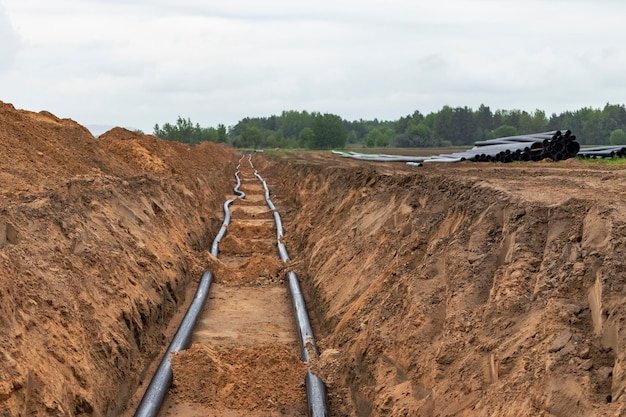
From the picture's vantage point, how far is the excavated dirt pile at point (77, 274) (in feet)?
20.2

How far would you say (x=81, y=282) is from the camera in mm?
8258

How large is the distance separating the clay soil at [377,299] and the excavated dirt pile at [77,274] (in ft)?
0.10

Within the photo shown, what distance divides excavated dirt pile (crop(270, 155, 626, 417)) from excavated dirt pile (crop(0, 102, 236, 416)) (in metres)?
2.67

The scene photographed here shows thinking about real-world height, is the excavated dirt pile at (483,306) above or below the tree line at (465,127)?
below

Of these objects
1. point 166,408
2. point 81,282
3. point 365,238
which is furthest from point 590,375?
point 365,238

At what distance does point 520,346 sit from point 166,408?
421 cm

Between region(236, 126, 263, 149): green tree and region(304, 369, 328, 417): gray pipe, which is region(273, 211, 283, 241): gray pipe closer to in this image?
region(304, 369, 328, 417): gray pipe

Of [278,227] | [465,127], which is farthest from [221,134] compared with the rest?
[278,227]

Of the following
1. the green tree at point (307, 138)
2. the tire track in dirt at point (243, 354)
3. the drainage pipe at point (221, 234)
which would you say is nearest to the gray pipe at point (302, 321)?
the tire track in dirt at point (243, 354)

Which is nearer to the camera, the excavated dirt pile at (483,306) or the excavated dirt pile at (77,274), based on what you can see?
the excavated dirt pile at (483,306)

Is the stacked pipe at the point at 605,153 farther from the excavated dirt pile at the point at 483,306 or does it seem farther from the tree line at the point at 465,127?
the tree line at the point at 465,127

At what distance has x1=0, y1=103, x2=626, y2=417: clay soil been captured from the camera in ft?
16.9

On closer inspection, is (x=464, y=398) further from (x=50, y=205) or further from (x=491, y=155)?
(x=491, y=155)

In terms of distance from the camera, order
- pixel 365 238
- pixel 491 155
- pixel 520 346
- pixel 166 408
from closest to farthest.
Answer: pixel 520 346, pixel 166 408, pixel 365 238, pixel 491 155
